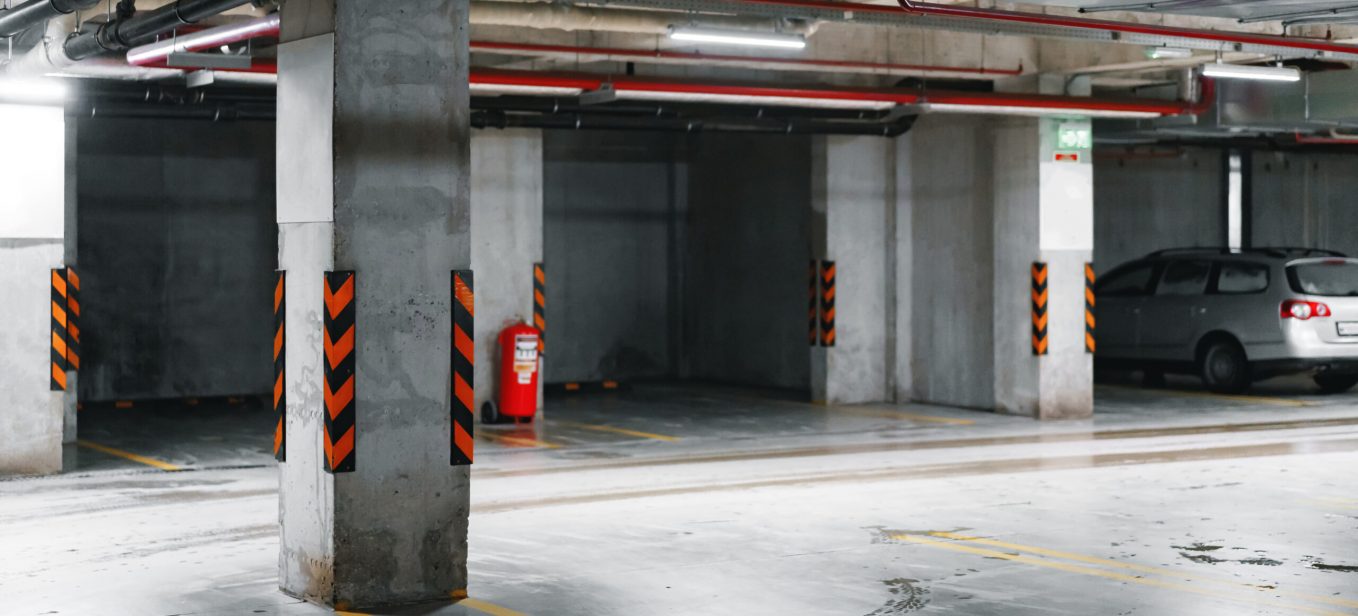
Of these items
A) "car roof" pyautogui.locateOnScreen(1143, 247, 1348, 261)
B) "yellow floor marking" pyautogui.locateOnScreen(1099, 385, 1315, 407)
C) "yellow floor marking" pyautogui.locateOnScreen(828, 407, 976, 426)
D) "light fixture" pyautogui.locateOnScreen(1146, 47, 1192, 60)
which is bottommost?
"yellow floor marking" pyautogui.locateOnScreen(828, 407, 976, 426)

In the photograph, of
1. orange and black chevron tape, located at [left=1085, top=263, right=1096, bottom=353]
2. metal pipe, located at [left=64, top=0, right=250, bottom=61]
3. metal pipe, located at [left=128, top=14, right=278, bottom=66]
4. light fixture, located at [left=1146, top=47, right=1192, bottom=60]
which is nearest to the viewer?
metal pipe, located at [left=64, top=0, right=250, bottom=61]

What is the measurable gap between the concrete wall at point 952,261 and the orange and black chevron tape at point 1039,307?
697 mm

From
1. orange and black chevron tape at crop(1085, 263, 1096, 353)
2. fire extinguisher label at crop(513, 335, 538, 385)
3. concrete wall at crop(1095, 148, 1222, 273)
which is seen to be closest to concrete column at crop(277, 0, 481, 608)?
fire extinguisher label at crop(513, 335, 538, 385)

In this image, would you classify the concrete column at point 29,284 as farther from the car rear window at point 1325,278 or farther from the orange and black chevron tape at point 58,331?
the car rear window at point 1325,278

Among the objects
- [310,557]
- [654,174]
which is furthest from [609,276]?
[310,557]

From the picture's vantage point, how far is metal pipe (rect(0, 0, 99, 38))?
923 centimetres

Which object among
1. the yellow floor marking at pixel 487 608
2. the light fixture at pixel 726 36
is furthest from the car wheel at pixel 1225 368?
the yellow floor marking at pixel 487 608

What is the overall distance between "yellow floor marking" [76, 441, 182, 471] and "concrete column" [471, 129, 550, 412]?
11.3 feet

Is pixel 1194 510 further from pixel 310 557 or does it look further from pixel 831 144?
pixel 831 144

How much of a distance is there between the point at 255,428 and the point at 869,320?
654 cm

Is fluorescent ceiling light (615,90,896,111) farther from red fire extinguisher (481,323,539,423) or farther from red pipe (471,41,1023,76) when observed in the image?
red fire extinguisher (481,323,539,423)

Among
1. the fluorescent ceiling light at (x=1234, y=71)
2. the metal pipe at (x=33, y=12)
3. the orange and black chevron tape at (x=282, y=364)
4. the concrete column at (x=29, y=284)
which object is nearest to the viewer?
the orange and black chevron tape at (x=282, y=364)

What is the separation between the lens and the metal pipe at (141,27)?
29.5 feet

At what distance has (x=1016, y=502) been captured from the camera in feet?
36.5
